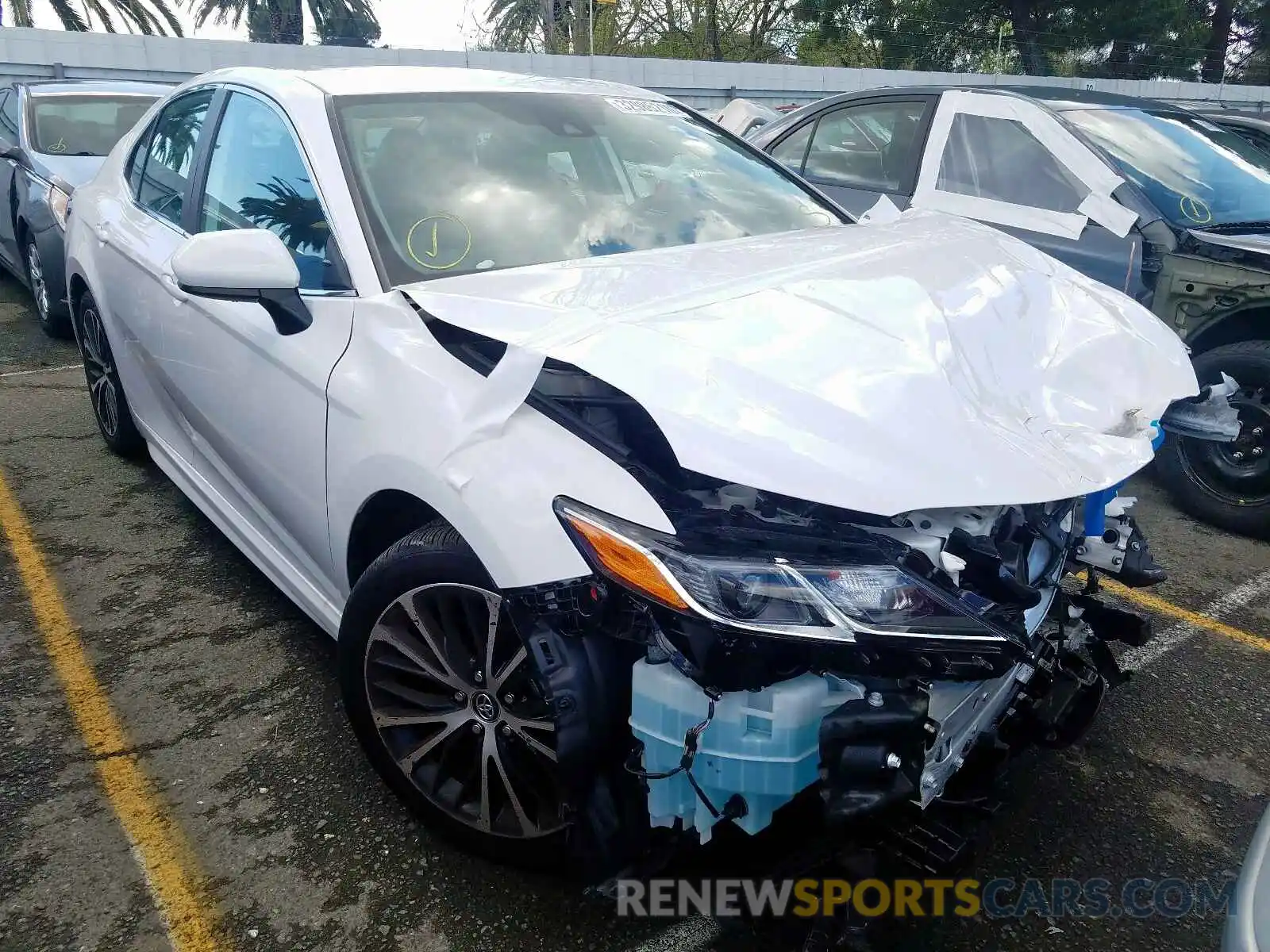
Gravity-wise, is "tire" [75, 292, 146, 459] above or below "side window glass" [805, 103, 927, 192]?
below

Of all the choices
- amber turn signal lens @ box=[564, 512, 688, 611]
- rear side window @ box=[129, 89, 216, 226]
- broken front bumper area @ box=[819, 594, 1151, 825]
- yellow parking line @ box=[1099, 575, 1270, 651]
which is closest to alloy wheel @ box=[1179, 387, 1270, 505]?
yellow parking line @ box=[1099, 575, 1270, 651]

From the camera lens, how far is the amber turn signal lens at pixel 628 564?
1.65m

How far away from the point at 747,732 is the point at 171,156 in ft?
10.1

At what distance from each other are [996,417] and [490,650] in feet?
3.61

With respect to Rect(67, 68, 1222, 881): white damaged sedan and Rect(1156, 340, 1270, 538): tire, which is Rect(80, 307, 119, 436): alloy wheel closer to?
Rect(67, 68, 1222, 881): white damaged sedan

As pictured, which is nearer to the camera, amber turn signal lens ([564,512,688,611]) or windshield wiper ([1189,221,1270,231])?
amber turn signal lens ([564,512,688,611])

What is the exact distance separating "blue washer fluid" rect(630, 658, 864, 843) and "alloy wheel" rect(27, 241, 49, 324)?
20.5ft

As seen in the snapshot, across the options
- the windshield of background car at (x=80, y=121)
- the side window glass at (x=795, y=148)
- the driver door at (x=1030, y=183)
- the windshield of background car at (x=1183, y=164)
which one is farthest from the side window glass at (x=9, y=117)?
the windshield of background car at (x=1183, y=164)

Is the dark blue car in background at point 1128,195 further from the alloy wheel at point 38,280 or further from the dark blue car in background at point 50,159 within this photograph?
the alloy wheel at point 38,280

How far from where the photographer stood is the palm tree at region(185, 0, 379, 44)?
72.7 feet

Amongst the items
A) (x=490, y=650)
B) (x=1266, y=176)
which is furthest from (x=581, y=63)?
(x=490, y=650)

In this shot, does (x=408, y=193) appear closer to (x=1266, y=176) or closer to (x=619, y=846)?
(x=619, y=846)

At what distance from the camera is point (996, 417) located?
1.95 metres

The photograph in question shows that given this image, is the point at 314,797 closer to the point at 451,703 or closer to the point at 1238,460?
the point at 451,703
